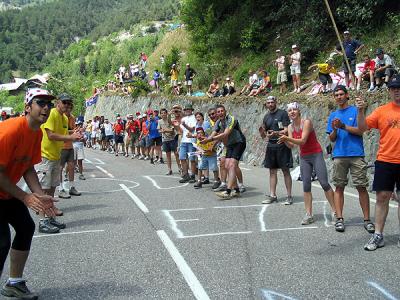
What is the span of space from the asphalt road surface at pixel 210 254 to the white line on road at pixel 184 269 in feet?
0.03

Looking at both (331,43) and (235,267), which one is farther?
(331,43)

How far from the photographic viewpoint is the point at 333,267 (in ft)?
17.0

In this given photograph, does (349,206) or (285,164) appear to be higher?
(285,164)

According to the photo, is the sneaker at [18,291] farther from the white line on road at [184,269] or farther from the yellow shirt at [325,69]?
the yellow shirt at [325,69]

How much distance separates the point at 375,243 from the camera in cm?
581

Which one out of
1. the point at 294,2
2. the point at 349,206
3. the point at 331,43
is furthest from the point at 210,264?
the point at 294,2

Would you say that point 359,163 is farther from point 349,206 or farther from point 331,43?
point 331,43

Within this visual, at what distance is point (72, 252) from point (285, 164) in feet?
14.5

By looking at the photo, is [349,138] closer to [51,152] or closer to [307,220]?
[307,220]

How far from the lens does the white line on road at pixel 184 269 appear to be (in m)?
4.56

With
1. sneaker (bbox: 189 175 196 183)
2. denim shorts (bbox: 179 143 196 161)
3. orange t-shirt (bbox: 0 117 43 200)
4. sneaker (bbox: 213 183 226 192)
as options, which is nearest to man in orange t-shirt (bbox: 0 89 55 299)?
orange t-shirt (bbox: 0 117 43 200)

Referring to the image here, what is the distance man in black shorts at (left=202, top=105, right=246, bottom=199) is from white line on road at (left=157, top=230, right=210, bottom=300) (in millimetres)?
3015

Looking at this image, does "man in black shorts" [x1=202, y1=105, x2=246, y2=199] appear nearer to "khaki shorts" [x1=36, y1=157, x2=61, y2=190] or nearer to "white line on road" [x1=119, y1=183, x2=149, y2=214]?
"white line on road" [x1=119, y1=183, x2=149, y2=214]

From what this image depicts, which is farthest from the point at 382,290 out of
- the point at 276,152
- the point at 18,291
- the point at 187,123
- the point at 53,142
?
the point at 187,123
